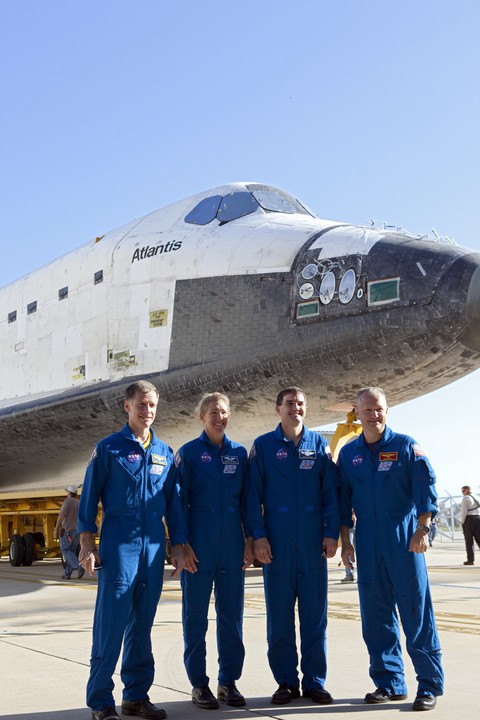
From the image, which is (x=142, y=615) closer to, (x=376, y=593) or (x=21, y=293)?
(x=376, y=593)

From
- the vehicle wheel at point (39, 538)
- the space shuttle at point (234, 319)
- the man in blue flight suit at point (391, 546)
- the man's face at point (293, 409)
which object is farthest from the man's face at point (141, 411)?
the vehicle wheel at point (39, 538)

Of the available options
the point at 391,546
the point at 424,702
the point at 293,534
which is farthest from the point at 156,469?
the point at 424,702

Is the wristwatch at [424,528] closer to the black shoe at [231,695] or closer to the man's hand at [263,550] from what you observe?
the man's hand at [263,550]

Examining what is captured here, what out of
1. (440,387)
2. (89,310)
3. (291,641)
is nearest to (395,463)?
(291,641)

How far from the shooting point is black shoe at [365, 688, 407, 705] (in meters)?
3.72

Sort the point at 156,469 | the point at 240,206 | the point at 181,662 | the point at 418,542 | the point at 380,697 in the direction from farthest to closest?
the point at 240,206 < the point at 181,662 < the point at 156,469 < the point at 418,542 < the point at 380,697

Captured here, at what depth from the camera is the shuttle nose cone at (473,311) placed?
6.64m

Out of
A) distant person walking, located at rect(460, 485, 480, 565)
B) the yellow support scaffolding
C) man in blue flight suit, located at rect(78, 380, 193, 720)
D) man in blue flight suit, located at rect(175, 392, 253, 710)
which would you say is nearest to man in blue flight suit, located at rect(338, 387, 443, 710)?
man in blue flight suit, located at rect(175, 392, 253, 710)

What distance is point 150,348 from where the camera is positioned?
882 centimetres

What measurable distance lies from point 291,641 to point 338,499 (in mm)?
747

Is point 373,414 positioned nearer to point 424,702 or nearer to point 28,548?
point 424,702

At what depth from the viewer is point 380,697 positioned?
373cm

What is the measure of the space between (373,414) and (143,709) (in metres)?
1.76

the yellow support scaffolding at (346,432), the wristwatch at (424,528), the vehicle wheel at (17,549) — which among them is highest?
the yellow support scaffolding at (346,432)
